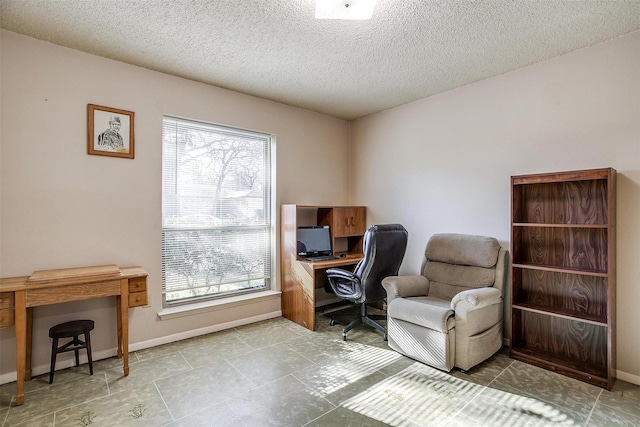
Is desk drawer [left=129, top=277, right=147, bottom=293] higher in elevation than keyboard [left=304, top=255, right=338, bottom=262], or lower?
lower

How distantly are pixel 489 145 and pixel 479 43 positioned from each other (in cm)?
109

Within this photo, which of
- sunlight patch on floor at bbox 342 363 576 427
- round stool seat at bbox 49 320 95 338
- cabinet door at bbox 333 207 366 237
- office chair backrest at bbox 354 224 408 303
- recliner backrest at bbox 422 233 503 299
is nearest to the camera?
sunlight patch on floor at bbox 342 363 576 427

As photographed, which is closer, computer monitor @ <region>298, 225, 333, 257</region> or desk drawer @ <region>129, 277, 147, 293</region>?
desk drawer @ <region>129, 277, 147, 293</region>

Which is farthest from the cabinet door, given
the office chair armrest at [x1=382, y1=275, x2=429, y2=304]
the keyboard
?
the office chair armrest at [x1=382, y1=275, x2=429, y2=304]

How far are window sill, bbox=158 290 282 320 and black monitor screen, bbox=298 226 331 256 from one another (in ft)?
2.18

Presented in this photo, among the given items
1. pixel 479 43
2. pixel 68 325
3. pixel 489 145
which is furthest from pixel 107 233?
pixel 489 145

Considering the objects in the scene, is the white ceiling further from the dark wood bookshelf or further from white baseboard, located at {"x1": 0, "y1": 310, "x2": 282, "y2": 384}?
white baseboard, located at {"x1": 0, "y1": 310, "x2": 282, "y2": 384}

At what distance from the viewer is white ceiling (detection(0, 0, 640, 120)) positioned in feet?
7.22

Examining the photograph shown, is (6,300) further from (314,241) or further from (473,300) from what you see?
(473,300)

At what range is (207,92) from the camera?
3545mm

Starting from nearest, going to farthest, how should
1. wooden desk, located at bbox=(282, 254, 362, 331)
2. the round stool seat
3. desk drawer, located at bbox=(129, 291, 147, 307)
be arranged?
the round stool seat, desk drawer, located at bbox=(129, 291, 147, 307), wooden desk, located at bbox=(282, 254, 362, 331)

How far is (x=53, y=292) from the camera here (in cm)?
231

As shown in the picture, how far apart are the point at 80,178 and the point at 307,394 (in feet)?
8.65

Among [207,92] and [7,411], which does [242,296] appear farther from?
[207,92]
